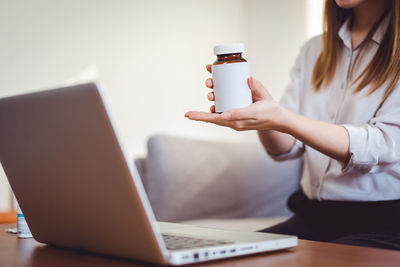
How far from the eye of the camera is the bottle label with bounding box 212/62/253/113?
83 cm

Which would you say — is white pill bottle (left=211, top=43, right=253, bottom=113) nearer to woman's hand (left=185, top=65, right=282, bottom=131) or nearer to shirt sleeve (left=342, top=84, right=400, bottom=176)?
woman's hand (left=185, top=65, right=282, bottom=131)

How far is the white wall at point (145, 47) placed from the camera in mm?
2393

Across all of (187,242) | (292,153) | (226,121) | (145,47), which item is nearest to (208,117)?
(226,121)

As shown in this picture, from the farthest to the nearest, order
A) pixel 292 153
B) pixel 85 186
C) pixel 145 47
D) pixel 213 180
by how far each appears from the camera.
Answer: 1. pixel 145 47
2. pixel 213 180
3. pixel 292 153
4. pixel 85 186

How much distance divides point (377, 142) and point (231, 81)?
0.45 metres

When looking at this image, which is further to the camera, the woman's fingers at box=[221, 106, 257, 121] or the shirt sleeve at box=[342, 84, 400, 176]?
the shirt sleeve at box=[342, 84, 400, 176]

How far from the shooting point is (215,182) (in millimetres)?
2105

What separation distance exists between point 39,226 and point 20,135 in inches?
6.5

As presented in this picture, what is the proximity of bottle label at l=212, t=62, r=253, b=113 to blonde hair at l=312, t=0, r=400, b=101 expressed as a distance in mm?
507

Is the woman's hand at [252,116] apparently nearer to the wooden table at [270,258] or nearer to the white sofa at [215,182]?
the wooden table at [270,258]

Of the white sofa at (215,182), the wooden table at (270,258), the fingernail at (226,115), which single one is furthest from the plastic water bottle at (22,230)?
the white sofa at (215,182)

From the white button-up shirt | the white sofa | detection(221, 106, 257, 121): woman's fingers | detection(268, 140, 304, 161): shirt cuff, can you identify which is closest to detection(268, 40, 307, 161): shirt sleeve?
the white button-up shirt

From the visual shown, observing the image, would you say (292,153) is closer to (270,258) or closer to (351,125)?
(351,125)

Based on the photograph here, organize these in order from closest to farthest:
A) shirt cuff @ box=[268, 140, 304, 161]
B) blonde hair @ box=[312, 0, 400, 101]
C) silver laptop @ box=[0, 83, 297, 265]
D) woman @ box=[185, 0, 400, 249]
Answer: silver laptop @ box=[0, 83, 297, 265], woman @ box=[185, 0, 400, 249], blonde hair @ box=[312, 0, 400, 101], shirt cuff @ box=[268, 140, 304, 161]
